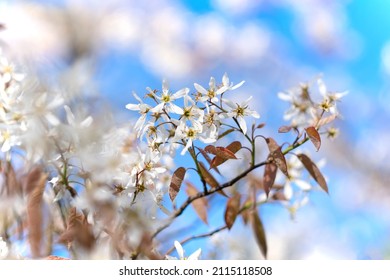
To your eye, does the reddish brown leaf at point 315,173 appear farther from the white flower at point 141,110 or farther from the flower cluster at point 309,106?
the white flower at point 141,110

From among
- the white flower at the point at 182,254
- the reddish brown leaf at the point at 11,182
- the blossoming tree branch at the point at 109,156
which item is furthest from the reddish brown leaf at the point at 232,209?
the reddish brown leaf at the point at 11,182

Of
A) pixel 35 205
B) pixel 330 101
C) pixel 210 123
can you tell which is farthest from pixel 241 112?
pixel 35 205

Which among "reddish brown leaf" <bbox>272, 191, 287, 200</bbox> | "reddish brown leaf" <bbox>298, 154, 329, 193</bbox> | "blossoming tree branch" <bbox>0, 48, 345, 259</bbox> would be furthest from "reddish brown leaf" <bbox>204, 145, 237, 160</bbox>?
"reddish brown leaf" <bbox>272, 191, 287, 200</bbox>

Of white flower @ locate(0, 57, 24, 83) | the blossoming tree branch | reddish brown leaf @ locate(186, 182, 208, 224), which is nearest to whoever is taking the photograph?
the blossoming tree branch

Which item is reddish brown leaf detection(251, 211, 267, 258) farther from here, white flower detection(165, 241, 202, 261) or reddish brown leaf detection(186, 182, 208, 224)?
white flower detection(165, 241, 202, 261)

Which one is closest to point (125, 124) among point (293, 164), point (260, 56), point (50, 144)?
point (50, 144)

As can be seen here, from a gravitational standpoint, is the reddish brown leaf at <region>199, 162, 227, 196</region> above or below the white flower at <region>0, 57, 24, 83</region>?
below

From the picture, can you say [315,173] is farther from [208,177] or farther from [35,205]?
[35,205]
